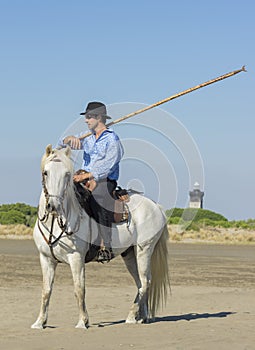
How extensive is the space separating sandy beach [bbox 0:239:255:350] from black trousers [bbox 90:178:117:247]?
4.53 feet

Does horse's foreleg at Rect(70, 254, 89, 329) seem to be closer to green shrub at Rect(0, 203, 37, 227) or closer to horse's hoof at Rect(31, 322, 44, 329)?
horse's hoof at Rect(31, 322, 44, 329)

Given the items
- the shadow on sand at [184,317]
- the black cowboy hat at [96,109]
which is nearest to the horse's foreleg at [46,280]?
the shadow on sand at [184,317]

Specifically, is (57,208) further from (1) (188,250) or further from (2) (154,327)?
(1) (188,250)

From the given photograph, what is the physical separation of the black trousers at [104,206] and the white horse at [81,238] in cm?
14

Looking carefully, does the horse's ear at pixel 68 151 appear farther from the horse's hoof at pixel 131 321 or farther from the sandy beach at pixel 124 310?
the horse's hoof at pixel 131 321

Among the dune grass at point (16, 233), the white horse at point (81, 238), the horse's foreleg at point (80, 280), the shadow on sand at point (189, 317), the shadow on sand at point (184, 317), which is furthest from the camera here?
the dune grass at point (16, 233)

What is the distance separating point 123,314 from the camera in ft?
45.6

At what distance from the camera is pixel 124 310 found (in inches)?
571

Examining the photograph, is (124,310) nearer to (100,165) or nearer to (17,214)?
(100,165)

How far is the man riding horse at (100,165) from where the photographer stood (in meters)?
11.8

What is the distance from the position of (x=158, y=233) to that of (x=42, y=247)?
2393mm

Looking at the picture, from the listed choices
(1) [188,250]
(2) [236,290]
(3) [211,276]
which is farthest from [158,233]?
(1) [188,250]

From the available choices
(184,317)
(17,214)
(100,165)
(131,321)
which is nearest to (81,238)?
(100,165)

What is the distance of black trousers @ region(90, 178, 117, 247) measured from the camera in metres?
11.8
